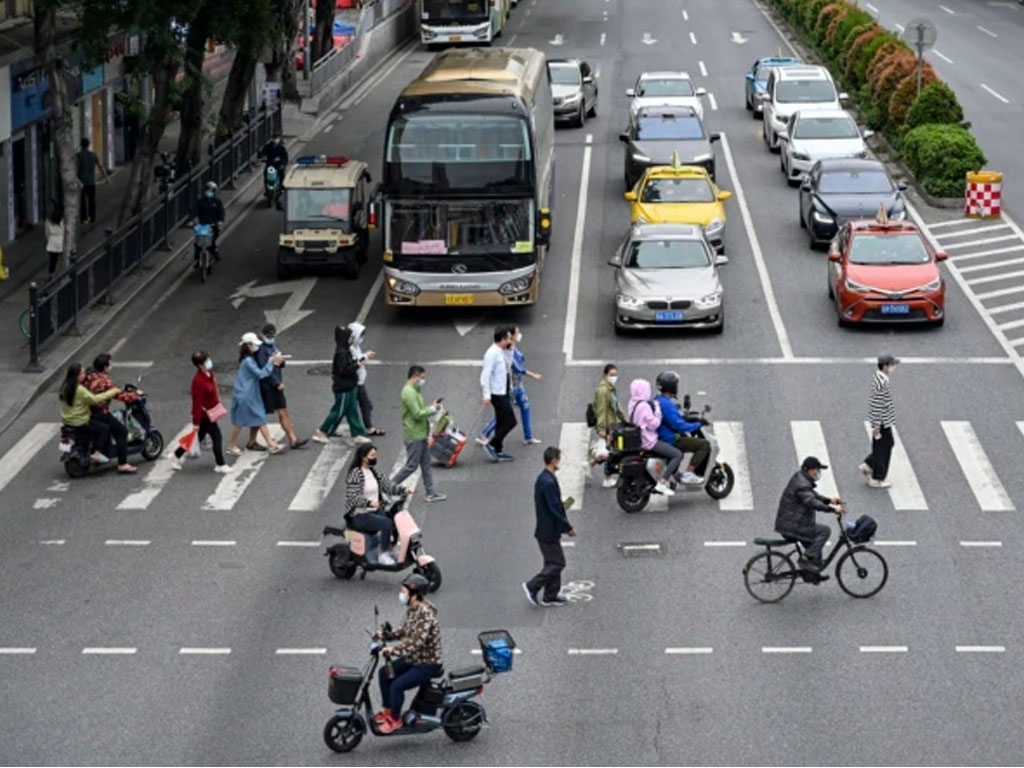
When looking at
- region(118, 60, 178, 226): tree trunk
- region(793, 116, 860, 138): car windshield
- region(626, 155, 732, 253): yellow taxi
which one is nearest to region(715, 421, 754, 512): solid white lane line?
region(626, 155, 732, 253): yellow taxi

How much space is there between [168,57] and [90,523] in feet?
51.4

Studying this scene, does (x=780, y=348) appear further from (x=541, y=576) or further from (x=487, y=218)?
(x=541, y=576)

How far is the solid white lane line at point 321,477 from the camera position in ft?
87.4

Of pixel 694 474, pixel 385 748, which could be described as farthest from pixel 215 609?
pixel 694 474

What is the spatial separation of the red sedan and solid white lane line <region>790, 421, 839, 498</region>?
18.3 feet

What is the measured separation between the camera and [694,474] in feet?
86.8

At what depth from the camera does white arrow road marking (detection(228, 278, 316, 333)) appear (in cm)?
3691

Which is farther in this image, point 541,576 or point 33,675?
point 541,576

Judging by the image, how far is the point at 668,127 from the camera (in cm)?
4781

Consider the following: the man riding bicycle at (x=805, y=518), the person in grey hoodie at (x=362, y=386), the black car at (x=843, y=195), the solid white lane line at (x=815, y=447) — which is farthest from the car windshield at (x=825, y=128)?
the man riding bicycle at (x=805, y=518)

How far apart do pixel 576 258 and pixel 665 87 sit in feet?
50.3

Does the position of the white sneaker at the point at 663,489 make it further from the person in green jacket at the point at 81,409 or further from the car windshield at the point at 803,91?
the car windshield at the point at 803,91

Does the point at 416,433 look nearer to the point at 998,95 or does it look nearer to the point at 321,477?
the point at 321,477

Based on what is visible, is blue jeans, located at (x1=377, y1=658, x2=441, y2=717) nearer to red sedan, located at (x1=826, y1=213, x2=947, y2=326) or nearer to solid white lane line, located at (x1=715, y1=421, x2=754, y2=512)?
solid white lane line, located at (x1=715, y1=421, x2=754, y2=512)
